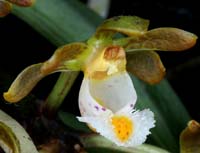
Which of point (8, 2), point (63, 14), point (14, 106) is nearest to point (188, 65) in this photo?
point (63, 14)

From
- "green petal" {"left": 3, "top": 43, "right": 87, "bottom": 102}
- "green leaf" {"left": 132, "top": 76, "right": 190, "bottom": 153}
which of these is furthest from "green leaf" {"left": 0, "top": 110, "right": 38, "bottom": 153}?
"green leaf" {"left": 132, "top": 76, "right": 190, "bottom": 153}

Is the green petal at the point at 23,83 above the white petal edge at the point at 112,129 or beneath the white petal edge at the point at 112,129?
above

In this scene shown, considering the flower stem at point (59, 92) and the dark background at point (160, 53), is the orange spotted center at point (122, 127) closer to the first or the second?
the flower stem at point (59, 92)

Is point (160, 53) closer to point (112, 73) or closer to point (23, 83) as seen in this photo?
point (112, 73)

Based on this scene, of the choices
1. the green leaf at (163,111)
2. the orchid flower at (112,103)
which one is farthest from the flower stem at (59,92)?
the green leaf at (163,111)

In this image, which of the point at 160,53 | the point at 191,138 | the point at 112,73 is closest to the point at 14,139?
the point at 112,73

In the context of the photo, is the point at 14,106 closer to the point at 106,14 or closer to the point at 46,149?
the point at 46,149

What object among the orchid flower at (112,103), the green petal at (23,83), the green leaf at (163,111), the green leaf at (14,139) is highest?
the green petal at (23,83)
